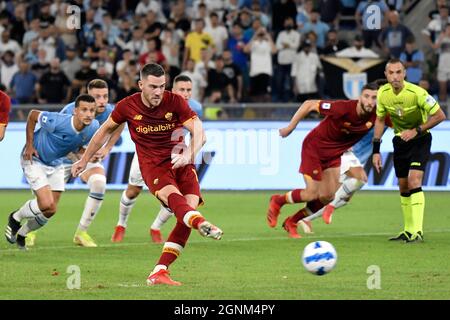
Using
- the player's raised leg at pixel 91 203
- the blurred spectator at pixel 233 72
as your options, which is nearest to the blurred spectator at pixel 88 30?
the blurred spectator at pixel 233 72

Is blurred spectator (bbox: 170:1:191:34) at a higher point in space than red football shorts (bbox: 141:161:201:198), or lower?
higher

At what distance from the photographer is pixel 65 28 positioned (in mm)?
28734

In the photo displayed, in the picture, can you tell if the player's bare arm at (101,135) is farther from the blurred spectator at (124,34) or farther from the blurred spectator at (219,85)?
the blurred spectator at (124,34)

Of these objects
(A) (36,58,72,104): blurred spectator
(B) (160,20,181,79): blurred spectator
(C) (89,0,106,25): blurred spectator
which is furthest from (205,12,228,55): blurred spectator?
(A) (36,58,72,104): blurred spectator

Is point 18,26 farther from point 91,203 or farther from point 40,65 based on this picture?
point 91,203

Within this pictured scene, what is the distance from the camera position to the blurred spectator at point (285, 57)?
2711cm

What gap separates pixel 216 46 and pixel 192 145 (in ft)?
52.8

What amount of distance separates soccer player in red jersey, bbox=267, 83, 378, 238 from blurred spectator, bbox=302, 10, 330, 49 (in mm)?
10442

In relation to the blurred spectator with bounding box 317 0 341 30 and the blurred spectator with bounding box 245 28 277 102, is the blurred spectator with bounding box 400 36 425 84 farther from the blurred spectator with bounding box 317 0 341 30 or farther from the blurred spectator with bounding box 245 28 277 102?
the blurred spectator with bounding box 245 28 277 102

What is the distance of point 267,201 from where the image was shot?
22375mm

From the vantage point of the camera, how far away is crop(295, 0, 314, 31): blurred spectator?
91.3ft

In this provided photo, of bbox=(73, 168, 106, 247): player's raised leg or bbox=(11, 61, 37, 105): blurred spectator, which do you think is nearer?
bbox=(73, 168, 106, 247): player's raised leg
